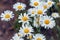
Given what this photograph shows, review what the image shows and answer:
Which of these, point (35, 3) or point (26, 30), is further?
point (35, 3)

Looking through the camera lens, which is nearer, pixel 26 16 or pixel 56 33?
pixel 26 16

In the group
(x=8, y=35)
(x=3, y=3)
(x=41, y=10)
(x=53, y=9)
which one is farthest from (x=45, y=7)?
(x=3, y=3)

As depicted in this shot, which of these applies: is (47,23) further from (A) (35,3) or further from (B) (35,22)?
(A) (35,3)

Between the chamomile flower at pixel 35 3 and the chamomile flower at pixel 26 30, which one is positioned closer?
the chamomile flower at pixel 26 30

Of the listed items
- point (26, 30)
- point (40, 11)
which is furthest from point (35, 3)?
point (26, 30)

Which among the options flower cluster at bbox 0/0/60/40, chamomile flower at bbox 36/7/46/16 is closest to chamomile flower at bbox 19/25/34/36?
flower cluster at bbox 0/0/60/40

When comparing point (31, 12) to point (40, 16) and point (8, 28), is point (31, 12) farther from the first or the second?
point (8, 28)

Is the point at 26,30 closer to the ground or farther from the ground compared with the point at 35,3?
closer to the ground

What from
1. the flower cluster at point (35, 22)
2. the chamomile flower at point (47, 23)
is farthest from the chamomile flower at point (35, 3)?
the chamomile flower at point (47, 23)

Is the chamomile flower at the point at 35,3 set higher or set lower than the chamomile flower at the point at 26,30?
higher

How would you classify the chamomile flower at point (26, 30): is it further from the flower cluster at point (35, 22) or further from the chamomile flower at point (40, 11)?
the chamomile flower at point (40, 11)

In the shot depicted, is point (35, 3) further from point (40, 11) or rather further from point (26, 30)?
point (26, 30)
